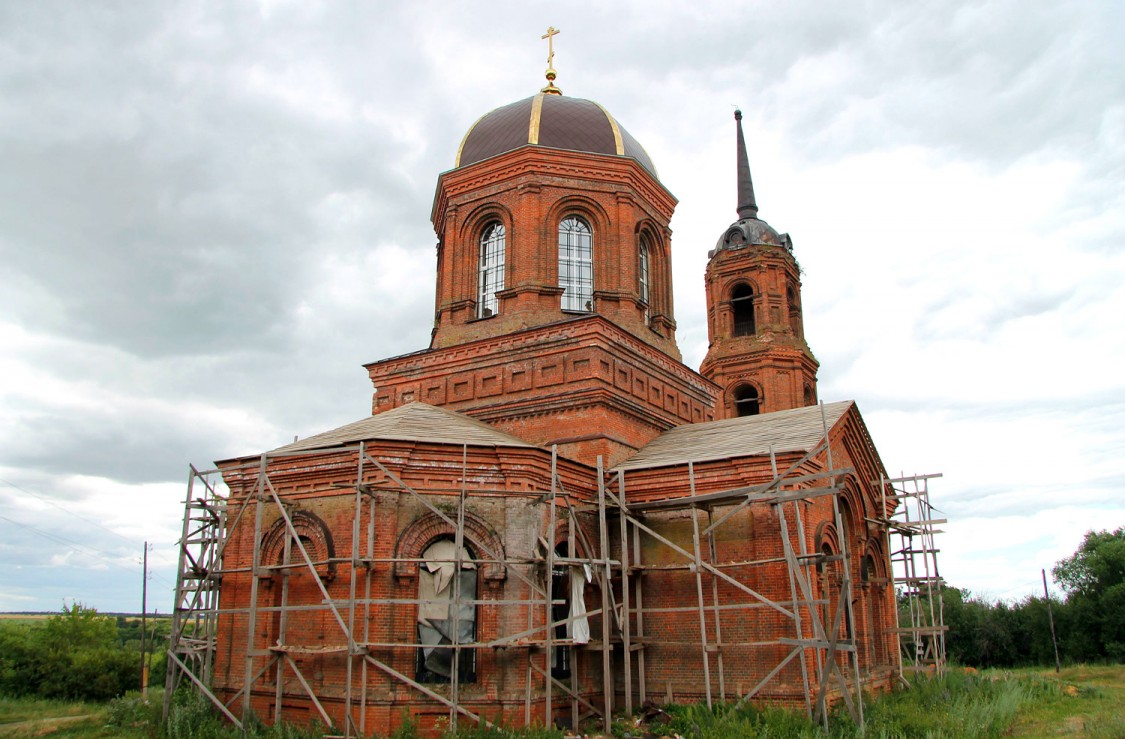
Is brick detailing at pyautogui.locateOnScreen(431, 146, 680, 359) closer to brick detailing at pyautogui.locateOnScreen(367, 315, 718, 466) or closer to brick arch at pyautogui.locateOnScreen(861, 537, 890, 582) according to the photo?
brick detailing at pyautogui.locateOnScreen(367, 315, 718, 466)

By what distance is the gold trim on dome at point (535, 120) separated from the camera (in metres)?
19.2

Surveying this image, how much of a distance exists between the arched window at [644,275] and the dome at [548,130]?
1.78 metres

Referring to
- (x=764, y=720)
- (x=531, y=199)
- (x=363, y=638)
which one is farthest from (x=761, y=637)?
(x=531, y=199)

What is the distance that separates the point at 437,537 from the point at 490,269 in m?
7.49

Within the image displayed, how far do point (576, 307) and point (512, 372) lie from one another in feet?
7.21

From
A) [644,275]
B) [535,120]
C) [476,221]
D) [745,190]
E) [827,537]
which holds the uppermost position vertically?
[745,190]

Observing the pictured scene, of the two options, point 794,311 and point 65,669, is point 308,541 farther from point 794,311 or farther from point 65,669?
point 794,311

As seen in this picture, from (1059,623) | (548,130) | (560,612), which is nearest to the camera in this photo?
(560,612)

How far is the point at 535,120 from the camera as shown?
19391 millimetres

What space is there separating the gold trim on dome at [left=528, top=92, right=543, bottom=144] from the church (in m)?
0.06

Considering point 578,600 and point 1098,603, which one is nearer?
point 578,600

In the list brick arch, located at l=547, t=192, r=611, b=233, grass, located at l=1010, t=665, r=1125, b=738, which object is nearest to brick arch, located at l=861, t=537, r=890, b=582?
grass, located at l=1010, t=665, r=1125, b=738

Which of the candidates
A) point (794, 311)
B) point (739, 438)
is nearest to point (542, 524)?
point (739, 438)

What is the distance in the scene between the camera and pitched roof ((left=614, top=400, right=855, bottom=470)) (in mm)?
14602
